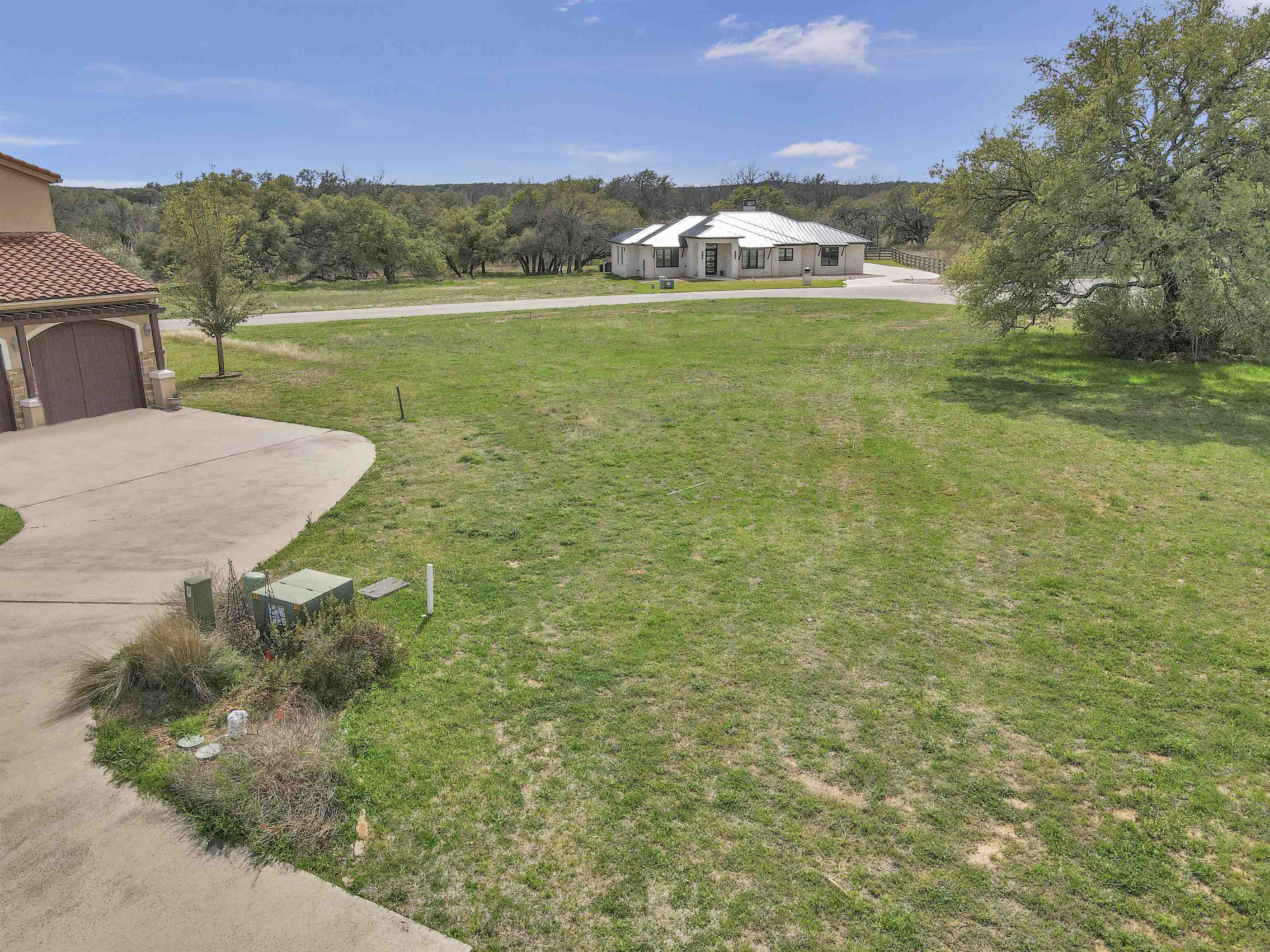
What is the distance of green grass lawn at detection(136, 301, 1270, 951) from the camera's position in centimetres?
491

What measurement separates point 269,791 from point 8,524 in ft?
27.6

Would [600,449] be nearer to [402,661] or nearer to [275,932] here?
[402,661]

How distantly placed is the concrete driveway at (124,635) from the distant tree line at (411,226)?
34941 millimetres

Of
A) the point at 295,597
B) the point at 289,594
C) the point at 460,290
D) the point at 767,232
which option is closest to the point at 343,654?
the point at 295,597

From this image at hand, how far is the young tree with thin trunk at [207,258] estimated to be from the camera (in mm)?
21000

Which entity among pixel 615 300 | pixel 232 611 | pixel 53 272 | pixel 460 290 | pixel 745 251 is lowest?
pixel 232 611

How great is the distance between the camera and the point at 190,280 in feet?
69.9

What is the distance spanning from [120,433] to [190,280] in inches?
277

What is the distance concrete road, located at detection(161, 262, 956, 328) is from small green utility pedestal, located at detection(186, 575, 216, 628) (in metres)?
29.1

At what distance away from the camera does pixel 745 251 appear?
5475 cm

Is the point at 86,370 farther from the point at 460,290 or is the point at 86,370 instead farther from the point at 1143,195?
the point at 460,290

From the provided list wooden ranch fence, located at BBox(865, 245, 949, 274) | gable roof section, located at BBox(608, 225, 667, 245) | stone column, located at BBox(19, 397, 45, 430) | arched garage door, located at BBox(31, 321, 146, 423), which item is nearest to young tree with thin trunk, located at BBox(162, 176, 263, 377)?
arched garage door, located at BBox(31, 321, 146, 423)

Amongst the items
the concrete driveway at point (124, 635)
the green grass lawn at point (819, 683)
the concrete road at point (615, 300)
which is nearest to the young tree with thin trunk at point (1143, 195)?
the green grass lawn at point (819, 683)

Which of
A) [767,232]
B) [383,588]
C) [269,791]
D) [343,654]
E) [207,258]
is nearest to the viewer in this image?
[269,791]
